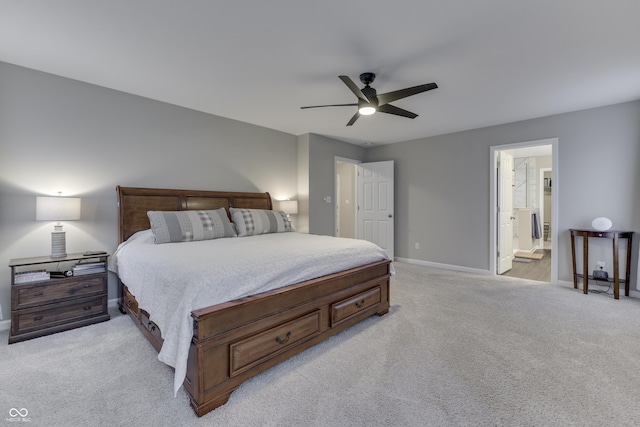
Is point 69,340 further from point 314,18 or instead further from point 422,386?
point 314,18

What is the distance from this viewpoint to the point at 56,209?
265cm

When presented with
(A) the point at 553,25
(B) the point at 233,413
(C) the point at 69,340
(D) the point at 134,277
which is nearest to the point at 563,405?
(B) the point at 233,413

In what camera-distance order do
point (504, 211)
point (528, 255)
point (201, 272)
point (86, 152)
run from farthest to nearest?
point (528, 255), point (504, 211), point (86, 152), point (201, 272)

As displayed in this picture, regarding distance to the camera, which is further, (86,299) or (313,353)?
(86,299)

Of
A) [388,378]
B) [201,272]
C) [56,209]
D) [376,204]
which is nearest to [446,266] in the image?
[376,204]

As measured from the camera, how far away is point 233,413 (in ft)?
5.28

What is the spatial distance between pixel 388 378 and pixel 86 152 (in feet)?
12.1

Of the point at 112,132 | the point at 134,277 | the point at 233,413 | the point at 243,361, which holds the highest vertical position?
the point at 112,132

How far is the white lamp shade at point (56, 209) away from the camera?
2.61 metres

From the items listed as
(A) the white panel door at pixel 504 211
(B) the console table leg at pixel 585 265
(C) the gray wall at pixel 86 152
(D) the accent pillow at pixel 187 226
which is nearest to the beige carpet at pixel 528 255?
(A) the white panel door at pixel 504 211

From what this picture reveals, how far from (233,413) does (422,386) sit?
1.17 meters

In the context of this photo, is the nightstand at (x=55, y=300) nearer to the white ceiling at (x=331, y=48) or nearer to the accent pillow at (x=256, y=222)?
the accent pillow at (x=256, y=222)

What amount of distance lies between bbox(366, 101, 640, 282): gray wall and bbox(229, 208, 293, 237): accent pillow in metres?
2.87

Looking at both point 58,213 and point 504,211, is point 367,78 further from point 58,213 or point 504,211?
point 504,211
